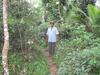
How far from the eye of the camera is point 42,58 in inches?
505

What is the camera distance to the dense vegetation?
10202 mm

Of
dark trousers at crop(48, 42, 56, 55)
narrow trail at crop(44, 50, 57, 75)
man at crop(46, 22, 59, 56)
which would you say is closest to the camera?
narrow trail at crop(44, 50, 57, 75)

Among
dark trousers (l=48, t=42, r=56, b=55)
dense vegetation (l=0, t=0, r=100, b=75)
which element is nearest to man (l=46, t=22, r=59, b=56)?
dark trousers (l=48, t=42, r=56, b=55)

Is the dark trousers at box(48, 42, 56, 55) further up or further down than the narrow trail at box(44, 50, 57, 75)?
further up

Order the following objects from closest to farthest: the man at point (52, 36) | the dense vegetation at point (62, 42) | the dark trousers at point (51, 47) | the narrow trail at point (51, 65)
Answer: the dense vegetation at point (62, 42) < the narrow trail at point (51, 65) < the man at point (52, 36) < the dark trousers at point (51, 47)

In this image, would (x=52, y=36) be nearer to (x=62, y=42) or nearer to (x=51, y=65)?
(x=51, y=65)

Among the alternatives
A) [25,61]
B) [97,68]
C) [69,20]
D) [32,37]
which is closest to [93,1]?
[69,20]

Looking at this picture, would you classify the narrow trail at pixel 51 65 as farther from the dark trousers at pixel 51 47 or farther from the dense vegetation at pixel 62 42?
the dark trousers at pixel 51 47

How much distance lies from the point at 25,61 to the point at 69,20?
572cm

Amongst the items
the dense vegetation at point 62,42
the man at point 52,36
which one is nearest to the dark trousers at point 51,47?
the man at point 52,36

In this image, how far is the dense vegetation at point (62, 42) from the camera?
10202 millimetres

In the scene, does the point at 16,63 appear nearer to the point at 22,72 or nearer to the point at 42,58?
the point at 22,72

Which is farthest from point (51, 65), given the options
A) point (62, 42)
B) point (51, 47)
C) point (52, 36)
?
point (62, 42)

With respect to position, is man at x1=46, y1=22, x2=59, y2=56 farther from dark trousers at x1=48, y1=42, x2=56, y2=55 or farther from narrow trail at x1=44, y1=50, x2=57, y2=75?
narrow trail at x1=44, y1=50, x2=57, y2=75
